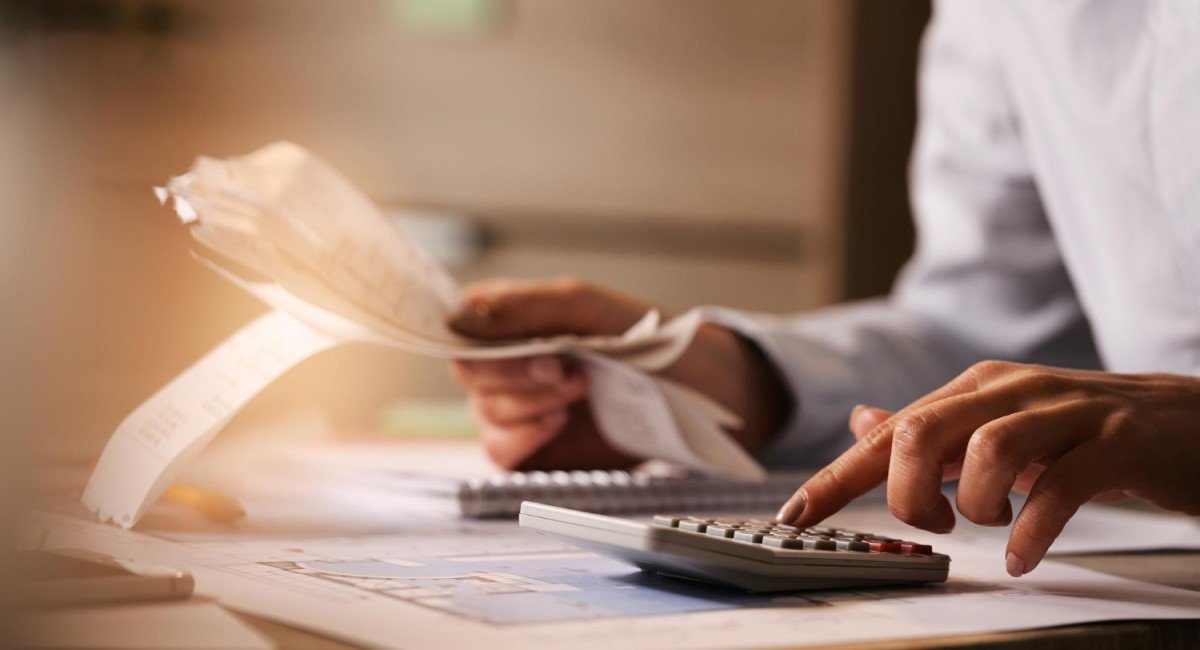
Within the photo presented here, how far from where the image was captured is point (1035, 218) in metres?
1.03

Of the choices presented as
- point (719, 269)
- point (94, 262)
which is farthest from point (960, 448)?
point (719, 269)

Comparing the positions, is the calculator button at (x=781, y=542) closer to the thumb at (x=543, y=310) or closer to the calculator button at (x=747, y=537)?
the calculator button at (x=747, y=537)

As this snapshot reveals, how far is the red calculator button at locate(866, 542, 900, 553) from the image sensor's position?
433mm

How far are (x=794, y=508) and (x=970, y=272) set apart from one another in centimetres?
62

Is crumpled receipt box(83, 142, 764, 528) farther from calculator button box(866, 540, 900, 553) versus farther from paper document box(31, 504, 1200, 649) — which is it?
calculator button box(866, 540, 900, 553)

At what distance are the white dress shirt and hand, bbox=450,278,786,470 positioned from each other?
0.18ft

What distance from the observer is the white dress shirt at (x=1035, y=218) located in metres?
0.70

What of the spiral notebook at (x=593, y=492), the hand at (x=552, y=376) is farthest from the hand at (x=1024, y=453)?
the hand at (x=552, y=376)

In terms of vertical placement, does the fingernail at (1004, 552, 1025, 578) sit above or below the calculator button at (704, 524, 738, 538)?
below

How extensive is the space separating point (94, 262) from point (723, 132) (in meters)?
1.00

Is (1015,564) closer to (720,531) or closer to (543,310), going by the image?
(720,531)

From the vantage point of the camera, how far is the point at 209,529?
0.54 m

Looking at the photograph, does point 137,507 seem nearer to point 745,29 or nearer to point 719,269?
point 719,269

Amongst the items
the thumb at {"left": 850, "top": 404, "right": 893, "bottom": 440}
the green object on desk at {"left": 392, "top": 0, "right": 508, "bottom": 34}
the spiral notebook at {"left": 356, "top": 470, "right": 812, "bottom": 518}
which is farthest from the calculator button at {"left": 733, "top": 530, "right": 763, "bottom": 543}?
the green object on desk at {"left": 392, "top": 0, "right": 508, "bottom": 34}
